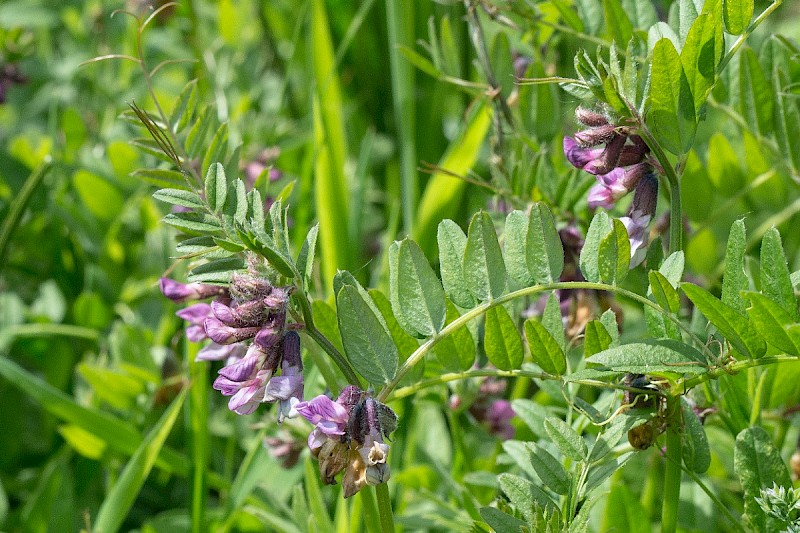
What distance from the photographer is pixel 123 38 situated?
8.43 ft

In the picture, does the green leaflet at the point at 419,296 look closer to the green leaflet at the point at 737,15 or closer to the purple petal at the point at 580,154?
the purple petal at the point at 580,154

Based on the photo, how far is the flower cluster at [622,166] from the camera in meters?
0.95

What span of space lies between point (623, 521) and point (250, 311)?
63 cm

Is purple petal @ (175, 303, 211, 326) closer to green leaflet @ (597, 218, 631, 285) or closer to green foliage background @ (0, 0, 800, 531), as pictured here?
green foliage background @ (0, 0, 800, 531)

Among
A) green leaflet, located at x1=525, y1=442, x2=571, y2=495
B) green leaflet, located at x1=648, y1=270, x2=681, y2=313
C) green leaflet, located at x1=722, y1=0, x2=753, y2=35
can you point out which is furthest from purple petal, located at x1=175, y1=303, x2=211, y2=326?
green leaflet, located at x1=722, y1=0, x2=753, y2=35

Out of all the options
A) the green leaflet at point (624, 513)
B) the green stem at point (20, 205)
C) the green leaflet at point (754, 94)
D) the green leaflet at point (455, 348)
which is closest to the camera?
the green leaflet at point (455, 348)

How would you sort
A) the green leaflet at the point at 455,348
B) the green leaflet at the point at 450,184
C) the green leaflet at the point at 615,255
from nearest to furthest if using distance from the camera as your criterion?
the green leaflet at the point at 615,255, the green leaflet at the point at 455,348, the green leaflet at the point at 450,184

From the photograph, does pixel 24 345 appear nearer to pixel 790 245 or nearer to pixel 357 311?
pixel 357 311

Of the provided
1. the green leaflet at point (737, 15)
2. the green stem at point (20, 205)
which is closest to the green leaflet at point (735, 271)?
the green leaflet at point (737, 15)

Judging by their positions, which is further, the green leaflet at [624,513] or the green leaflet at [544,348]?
the green leaflet at [624,513]

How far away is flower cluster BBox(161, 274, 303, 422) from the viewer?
86 centimetres

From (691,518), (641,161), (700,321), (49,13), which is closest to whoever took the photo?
(641,161)

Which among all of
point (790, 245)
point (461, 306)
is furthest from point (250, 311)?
point (790, 245)

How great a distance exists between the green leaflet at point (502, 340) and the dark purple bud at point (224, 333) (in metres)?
0.26
